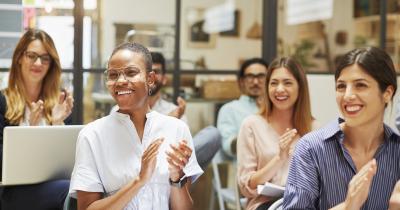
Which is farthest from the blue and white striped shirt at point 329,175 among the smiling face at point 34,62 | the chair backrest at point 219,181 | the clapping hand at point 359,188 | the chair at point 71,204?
the chair backrest at point 219,181

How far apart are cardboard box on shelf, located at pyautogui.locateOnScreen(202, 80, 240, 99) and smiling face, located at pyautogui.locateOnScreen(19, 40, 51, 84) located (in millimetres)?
1488

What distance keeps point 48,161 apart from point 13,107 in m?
0.62

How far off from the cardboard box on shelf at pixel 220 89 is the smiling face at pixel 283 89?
123 centimetres

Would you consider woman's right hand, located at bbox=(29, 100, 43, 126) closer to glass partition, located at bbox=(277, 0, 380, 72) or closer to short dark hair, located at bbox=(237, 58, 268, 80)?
short dark hair, located at bbox=(237, 58, 268, 80)

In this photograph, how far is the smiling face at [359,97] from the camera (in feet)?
6.16

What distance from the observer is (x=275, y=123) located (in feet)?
9.60

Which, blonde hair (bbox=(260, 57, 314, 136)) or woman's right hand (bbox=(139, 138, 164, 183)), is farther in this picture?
blonde hair (bbox=(260, 57, 314, 136))

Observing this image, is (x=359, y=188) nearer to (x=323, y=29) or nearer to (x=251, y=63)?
(x=251, y=63)

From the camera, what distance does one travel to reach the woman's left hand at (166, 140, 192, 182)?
1.86 m

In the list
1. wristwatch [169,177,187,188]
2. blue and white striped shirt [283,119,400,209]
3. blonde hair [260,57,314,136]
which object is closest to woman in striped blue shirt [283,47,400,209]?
blue and white striped shirt [283,119,400,209]

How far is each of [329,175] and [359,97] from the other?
0.87 feet

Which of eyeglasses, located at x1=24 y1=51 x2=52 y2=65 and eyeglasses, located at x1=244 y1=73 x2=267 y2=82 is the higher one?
eyeglasses, located at x1=24 y1=51 x2=52 y2=65

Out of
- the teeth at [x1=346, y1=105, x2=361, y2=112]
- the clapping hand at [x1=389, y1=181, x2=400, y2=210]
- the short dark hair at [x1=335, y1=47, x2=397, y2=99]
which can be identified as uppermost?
the short dark hair at [x1=335, y1=47, x2=397, y2=99]

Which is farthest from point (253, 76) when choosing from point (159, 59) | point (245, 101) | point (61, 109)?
Answer: point (61, 109)
